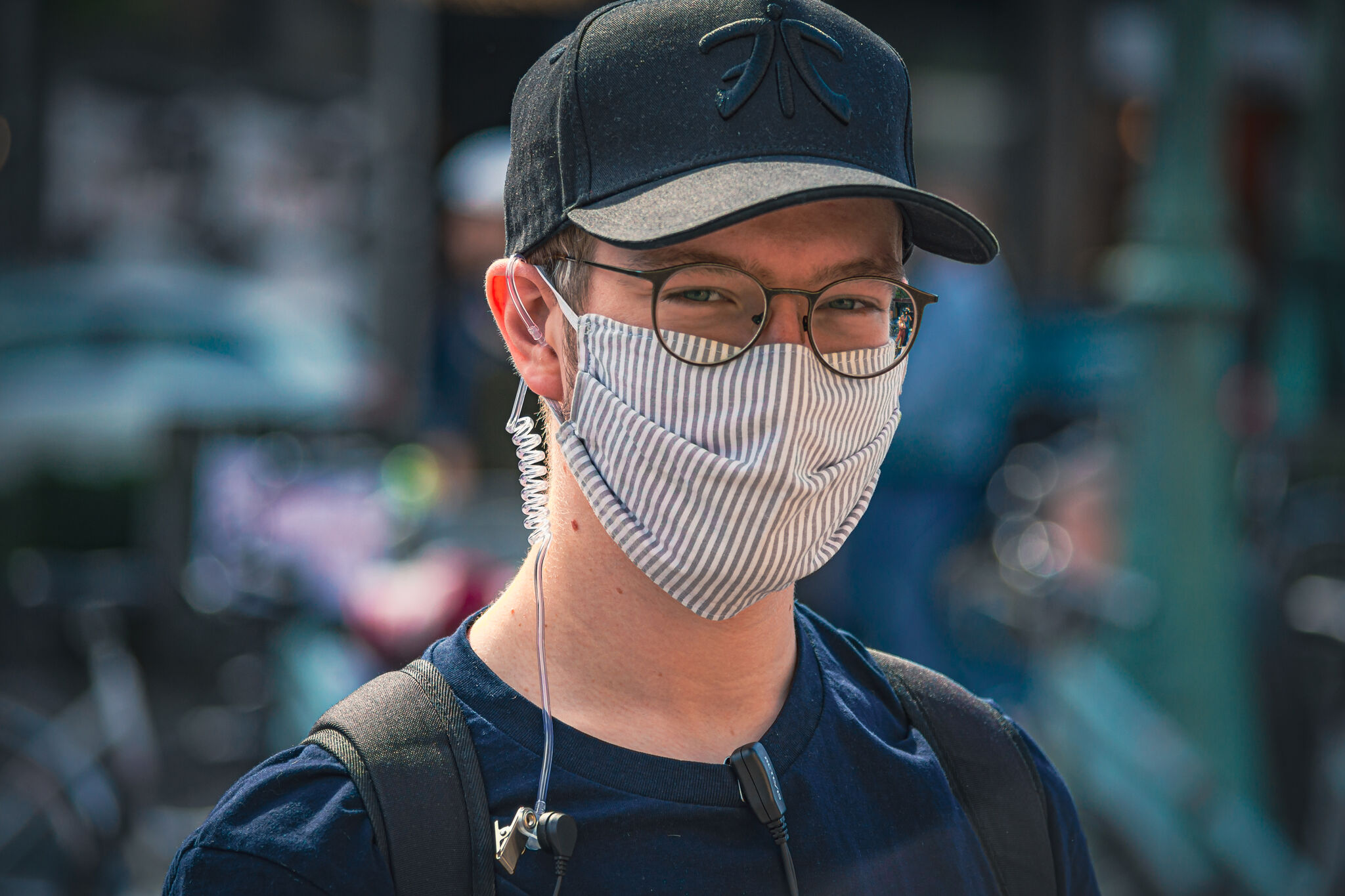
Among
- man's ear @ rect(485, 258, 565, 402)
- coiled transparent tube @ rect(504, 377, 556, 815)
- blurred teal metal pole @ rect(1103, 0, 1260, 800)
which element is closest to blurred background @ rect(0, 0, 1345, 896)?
blurred teal metal pole @ rect(1103, 0, 1260, 800)

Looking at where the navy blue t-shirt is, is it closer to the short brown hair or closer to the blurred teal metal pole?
the short brown hair

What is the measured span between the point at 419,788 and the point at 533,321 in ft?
1.93

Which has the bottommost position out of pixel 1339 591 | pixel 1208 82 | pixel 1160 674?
pixel 1160 674

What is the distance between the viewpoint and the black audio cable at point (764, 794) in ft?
4.72

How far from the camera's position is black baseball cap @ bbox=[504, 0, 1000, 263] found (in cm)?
143

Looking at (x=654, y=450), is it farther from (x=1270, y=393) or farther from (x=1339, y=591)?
(x=1270, y=393)

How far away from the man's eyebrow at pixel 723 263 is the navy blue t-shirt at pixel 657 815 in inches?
19.0

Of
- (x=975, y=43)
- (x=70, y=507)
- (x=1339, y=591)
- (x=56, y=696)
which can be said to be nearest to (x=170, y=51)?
(x=70, y=507)

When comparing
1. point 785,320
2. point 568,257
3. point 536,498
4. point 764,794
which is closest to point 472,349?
point 536,498

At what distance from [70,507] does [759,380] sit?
273 inches

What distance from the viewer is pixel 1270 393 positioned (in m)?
8.25

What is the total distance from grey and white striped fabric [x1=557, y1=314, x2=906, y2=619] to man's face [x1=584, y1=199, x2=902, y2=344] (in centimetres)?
3

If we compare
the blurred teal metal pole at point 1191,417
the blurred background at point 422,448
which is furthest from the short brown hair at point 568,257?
the blurred teal metal pole at point 1191,417

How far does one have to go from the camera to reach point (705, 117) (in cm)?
146
